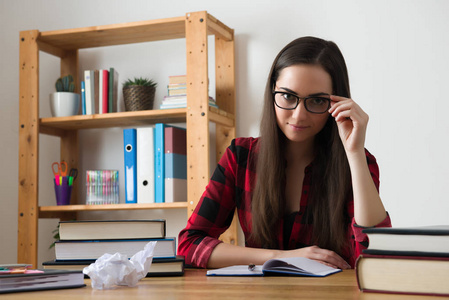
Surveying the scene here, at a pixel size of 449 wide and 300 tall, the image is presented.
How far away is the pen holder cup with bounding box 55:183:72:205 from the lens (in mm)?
2809

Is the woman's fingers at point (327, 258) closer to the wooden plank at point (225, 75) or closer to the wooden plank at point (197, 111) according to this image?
the wooden plank at point (197, 111)

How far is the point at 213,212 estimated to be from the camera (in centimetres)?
162

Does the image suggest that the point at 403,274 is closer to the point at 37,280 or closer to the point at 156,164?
the point at 37,280

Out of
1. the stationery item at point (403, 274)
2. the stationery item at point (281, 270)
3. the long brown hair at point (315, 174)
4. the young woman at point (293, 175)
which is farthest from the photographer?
the long brown hair at point (315, 174)

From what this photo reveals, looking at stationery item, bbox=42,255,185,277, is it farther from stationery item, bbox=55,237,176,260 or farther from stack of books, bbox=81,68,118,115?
stack of books, bbox=81,68,118,115

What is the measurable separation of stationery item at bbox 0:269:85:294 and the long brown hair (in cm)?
79

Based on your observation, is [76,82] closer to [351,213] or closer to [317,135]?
[317,135]

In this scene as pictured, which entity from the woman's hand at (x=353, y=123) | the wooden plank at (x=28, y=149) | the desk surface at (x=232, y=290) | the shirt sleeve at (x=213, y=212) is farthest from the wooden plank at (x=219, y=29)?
the desk surface at (x=232, y=290)

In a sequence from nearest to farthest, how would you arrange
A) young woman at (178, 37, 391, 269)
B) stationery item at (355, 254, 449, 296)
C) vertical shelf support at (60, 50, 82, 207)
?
stationery item at (355, 254, 449, 296)
young woman at (178, 37, 391, 269)
vertical shelf support at (60, 50, 82, 207)

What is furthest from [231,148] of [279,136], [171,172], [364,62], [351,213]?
[364,62]

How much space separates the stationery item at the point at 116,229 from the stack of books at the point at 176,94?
159 cm

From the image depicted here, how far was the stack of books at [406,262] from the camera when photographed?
0.66 m

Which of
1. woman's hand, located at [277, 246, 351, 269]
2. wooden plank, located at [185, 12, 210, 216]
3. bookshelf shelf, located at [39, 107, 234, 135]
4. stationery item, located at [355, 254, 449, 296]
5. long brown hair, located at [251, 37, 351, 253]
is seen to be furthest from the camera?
bookshelf shelf, located at [39, 107, 234, 135]

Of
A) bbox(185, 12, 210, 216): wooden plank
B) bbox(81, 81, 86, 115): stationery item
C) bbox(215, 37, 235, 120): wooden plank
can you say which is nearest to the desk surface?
bbox(185, 12, 210, 216): wooden plank
